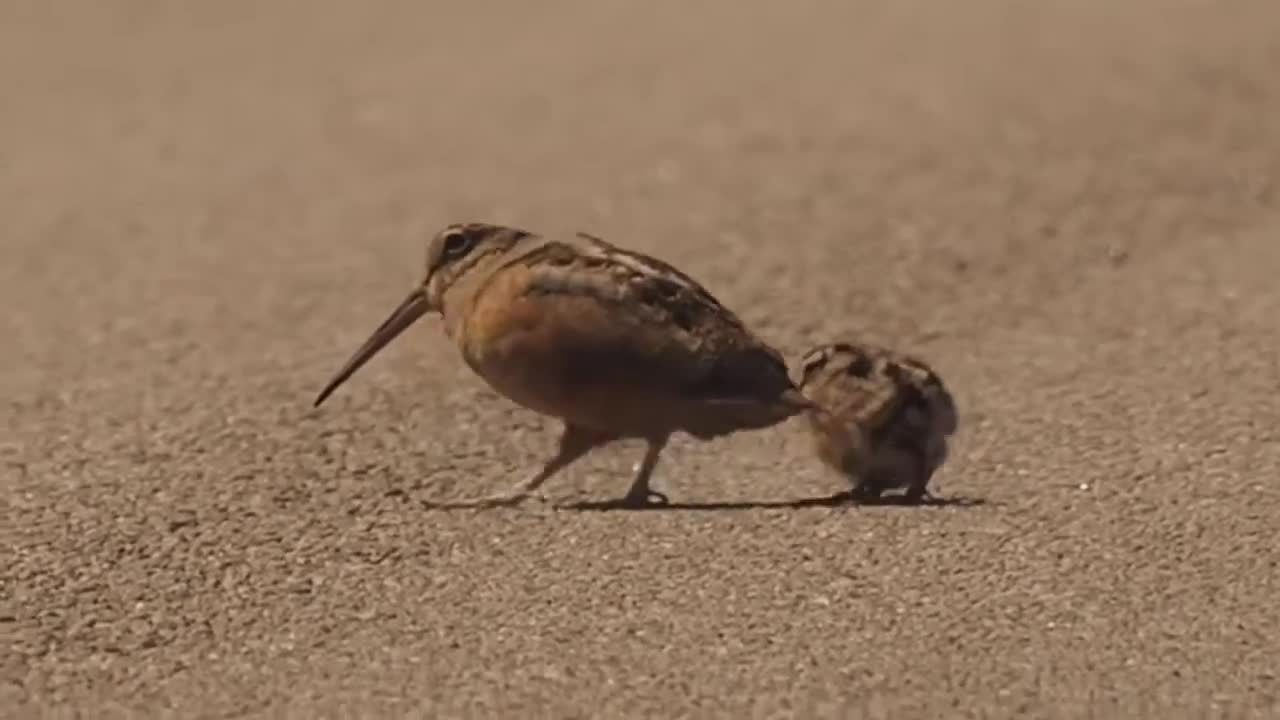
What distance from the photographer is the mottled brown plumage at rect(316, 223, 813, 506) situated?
5520mm

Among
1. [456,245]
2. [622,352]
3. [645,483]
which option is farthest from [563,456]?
[456,245]

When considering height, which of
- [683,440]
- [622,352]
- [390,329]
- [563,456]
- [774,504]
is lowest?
[683,440]

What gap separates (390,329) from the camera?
636 centimetres

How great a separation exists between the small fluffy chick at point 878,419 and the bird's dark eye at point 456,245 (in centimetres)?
78

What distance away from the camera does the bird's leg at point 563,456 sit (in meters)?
5.81

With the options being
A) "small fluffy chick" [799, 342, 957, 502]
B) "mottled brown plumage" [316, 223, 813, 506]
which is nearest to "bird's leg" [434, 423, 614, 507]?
"mottled brown plumage" [316, 223, 813, 506]

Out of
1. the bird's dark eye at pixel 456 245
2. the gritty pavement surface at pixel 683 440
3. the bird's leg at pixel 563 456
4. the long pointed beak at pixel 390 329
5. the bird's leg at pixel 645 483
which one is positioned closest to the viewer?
the gritty pavement surface at pixel 683 440

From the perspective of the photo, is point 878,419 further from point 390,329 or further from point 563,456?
point 390,329

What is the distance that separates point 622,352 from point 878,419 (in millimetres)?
662

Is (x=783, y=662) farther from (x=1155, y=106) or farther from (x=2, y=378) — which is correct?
(x=1155, y=106)

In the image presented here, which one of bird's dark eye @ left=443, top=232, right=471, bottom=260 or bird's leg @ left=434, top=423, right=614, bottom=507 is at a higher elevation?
bird's dark eye @ left=443, top=232, right=471, bottom=260

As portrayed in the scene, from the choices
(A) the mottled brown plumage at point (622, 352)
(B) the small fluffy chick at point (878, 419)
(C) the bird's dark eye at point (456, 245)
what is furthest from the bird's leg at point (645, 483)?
(C) the bird's dark eye at point (456, 245)

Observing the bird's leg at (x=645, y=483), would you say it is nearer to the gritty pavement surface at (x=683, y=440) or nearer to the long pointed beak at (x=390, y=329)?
the gritty pavement surface at (x=683, y=440)

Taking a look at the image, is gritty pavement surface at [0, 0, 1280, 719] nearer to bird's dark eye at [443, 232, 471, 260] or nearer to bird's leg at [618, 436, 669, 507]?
bird's leg at [618, 436, 669, 507]
